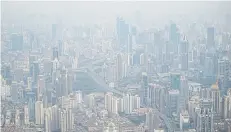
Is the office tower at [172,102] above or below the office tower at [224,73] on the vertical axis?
below

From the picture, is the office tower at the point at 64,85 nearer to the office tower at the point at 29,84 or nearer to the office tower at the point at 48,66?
the office tower at the point at 48,66

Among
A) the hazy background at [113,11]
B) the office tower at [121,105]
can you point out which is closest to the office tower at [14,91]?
the hazy background at [113,11]

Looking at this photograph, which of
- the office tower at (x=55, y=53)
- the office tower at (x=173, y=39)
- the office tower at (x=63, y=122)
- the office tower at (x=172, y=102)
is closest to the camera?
the office tower at (x=63, y=122)

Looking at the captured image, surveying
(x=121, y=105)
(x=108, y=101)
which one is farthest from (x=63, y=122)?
(x=121, y=105)

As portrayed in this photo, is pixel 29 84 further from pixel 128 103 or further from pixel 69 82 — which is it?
pixel 128 103

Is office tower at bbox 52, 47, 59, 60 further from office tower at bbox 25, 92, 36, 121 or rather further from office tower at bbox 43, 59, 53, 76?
office tower at bbox 25, 92, 36, 121

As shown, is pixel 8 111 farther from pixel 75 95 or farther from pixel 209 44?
pixel 209 44
